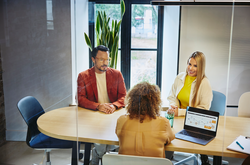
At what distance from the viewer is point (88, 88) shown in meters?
1.97

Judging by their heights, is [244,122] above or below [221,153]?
above

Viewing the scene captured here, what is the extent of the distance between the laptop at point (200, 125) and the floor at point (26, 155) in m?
1.09

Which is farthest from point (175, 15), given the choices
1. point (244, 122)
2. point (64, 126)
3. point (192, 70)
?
point (64, 126)

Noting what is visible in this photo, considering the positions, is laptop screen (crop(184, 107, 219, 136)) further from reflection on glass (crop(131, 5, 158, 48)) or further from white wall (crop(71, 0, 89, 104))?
white wall (crop(71, 0, 89, 104))

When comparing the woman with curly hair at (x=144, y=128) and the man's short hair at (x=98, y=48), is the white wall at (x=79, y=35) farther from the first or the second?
the woman with curly hair at (x=144, y=128)

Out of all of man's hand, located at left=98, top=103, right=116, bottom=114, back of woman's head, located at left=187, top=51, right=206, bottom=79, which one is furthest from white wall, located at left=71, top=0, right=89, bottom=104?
back of woman's head, located at left=187, top=51, right=206, bottom=79

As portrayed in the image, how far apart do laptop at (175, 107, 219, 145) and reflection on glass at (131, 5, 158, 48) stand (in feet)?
2.23

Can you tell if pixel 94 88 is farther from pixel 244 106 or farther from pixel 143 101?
pixel 244 106

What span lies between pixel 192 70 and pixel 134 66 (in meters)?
0.50

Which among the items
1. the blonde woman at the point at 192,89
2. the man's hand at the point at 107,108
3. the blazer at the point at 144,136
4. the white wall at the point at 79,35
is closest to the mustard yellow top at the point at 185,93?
the blonde woman at the point at 192,89

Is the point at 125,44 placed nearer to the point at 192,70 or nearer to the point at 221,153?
the point at 192,70

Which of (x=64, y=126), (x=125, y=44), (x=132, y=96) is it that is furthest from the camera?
(x=64, y=126)

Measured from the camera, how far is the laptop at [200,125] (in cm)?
177

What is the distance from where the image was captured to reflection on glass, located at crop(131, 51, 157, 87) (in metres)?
1.87
